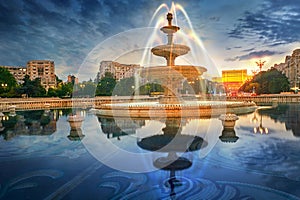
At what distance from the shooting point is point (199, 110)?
49.3 feet

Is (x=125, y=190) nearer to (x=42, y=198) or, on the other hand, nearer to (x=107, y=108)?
(x=42, y=198)

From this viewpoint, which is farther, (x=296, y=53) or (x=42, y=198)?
(x=296, y=53)

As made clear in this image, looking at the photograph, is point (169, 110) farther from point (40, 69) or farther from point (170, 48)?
point (40, 69)

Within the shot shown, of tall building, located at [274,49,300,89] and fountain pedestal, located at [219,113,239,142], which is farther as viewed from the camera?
tall building, located at [274,49,300,89]

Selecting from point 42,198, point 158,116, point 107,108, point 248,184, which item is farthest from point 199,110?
point 42,198

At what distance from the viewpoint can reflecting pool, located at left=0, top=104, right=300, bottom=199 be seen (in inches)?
161

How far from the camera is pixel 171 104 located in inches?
673

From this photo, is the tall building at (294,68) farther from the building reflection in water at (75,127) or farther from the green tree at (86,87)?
the building reflection in water at (75,127)

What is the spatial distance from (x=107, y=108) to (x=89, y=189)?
515 inches

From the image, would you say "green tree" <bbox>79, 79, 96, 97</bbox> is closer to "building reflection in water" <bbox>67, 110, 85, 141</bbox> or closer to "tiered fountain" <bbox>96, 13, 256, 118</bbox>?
"tiered fountain" <bbox>96, 13, 256, 118</bbox>

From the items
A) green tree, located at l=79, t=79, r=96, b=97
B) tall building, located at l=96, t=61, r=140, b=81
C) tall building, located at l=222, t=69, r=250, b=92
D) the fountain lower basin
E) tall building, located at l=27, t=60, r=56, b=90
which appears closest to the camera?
the fountain lower basin

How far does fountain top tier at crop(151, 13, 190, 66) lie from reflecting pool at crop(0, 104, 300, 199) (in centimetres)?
1027

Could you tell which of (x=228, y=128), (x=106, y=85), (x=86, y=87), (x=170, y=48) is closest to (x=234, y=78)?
(x=86, y=87)

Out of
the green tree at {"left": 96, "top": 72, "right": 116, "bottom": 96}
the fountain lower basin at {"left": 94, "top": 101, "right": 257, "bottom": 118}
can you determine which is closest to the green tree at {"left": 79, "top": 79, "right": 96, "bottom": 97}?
the green tree at {"left": 96, "top": 72, "right": 116, "bottom": 96}
